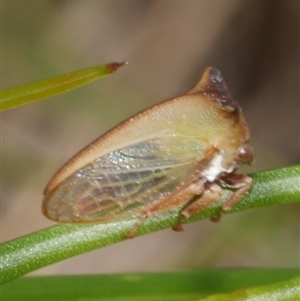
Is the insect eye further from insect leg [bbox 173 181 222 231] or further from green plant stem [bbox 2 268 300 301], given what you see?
green plant stem [bbox 2 268 300 301]

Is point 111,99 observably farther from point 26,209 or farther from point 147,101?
point 26,209

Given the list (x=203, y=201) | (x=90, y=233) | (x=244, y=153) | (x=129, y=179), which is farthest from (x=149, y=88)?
(x=90, y=233)

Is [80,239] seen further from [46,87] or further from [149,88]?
[149,88]

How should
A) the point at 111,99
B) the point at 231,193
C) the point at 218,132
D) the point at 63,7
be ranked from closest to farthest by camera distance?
the point at 231,193, the point at 218,132, the point at 111,99, the point at 63,7

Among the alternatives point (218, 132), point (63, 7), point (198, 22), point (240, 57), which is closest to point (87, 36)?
point (63, 7)

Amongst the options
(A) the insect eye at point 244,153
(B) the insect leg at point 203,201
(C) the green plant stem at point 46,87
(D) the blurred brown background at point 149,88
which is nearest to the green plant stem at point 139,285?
(B) the insect leg at point 203,201

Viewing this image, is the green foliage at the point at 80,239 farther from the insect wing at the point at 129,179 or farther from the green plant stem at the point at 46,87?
the insect wing at the point at 129,179
